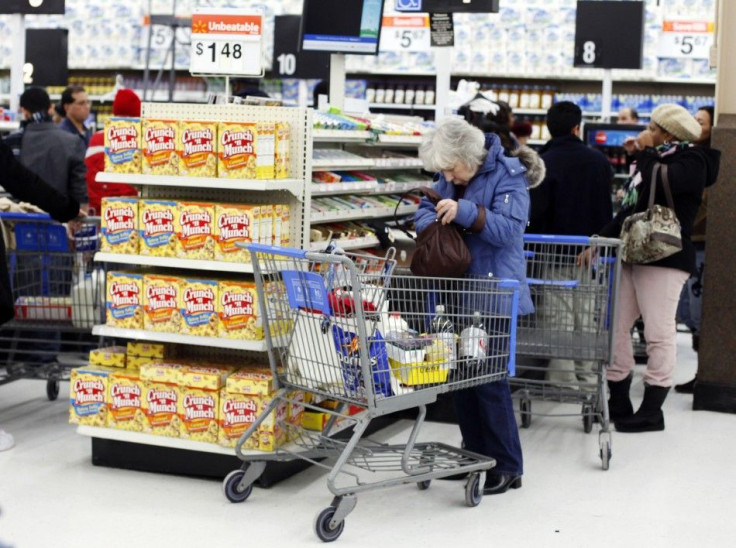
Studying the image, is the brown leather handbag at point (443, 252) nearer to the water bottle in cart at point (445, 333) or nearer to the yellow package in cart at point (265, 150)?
the water bottle in cart at point (445, 333)

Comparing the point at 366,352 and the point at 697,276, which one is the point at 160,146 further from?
the point at 697,276

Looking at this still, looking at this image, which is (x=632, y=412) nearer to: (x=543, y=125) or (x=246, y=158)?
(x=246, y=158)

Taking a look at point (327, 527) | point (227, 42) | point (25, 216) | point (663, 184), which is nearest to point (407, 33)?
point (663, 184)

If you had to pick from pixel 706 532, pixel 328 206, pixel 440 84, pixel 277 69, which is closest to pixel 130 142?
pixel 328 206

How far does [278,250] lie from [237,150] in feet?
2.35

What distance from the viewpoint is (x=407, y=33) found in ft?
40.7

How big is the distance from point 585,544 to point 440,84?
453 centimetres

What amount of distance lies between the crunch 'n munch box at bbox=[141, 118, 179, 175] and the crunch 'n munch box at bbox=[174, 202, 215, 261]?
182 millimetres

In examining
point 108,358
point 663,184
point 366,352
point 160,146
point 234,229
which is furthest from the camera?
point 663,184

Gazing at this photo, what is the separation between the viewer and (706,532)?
14.2ft

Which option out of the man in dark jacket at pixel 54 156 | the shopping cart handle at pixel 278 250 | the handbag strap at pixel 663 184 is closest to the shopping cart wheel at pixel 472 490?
the shopping cart handle at pixel 278 250

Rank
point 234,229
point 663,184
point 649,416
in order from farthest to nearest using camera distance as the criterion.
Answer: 1. point 649,416
2. point 663,184
3. point 234,229

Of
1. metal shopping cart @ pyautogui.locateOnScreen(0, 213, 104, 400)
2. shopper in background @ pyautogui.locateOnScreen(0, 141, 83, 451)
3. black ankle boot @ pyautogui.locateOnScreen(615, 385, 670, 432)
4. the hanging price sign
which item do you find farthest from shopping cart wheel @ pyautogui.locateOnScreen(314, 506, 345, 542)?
the hanging price sign

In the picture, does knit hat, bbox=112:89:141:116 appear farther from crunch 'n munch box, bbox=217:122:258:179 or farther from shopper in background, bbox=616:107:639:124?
shopper in background, bbox=616:107:639:124
